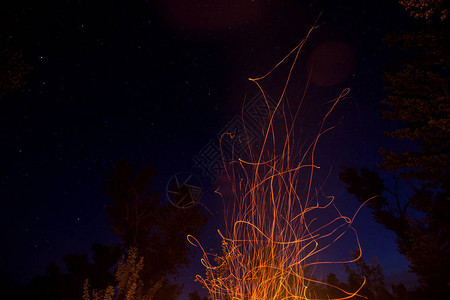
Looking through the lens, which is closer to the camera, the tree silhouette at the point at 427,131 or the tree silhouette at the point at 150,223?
the tree silhouette at the point at 427,131

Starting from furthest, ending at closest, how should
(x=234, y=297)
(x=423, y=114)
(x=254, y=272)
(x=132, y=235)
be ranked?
1. (x=132, y=235)
2. (x=423, y=114)
3. (x=254, y=272)
4. (x=234, y=297)

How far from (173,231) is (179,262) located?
2.83m

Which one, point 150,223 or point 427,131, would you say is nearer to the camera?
point 427,131

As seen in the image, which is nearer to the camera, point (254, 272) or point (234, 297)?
point (234, 297)

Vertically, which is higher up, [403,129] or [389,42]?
[389,42]

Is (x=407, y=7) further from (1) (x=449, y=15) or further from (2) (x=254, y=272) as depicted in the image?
(2) (x=254, y=272)

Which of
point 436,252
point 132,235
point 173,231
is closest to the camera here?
point 436,252

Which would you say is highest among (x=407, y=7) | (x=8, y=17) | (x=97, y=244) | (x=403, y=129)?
(x=8, y=17)

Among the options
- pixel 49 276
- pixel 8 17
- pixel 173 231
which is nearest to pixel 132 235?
pixel 173 231

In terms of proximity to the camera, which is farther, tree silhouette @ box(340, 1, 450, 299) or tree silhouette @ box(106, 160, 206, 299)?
tree silhouette @ box(106, 160, 206, 299)

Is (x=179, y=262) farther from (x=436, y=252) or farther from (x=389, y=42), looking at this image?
(x=389, y=42)

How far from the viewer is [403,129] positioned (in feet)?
37.0

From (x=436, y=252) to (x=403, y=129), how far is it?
7.88m

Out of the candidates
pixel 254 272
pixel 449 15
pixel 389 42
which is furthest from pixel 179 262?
pixel 449 15
